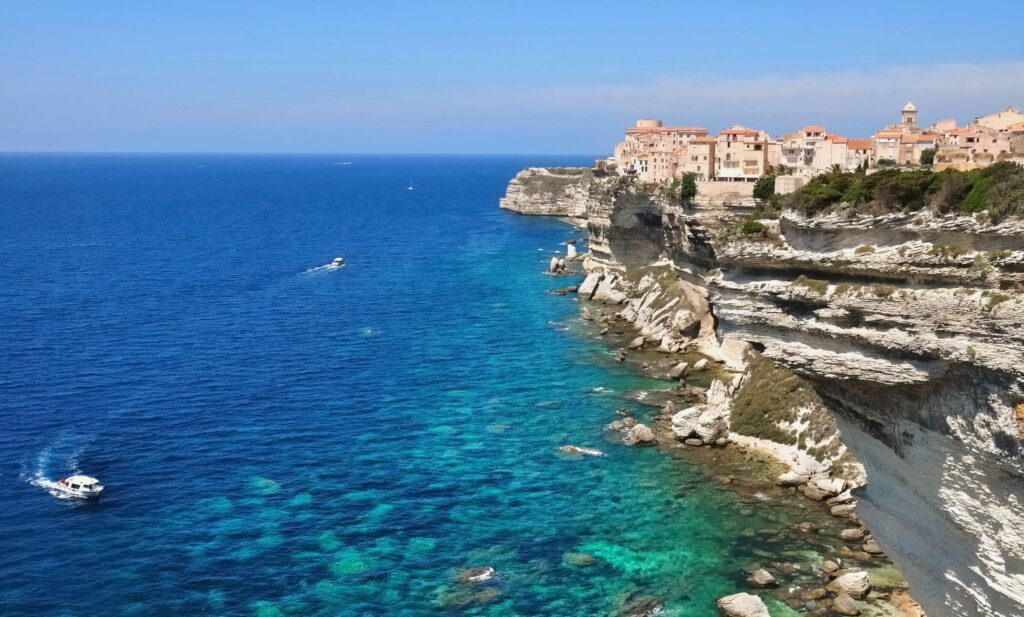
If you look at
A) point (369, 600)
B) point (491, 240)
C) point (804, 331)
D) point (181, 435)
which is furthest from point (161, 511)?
point (491, 240)

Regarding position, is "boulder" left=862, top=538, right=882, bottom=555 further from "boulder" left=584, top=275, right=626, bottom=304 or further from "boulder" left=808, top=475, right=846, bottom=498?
"boulder" left=584, top=275, right=626, bottom=304

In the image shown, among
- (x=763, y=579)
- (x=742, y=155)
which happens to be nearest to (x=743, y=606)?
(x=763, y=579)

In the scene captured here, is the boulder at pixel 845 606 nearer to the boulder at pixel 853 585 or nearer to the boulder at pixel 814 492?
the boulder at pixel 853 585

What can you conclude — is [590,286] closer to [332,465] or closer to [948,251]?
[332,465]

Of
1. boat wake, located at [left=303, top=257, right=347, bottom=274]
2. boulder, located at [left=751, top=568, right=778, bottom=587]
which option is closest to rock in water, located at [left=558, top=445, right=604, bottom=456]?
boulder, located at [left=751, top=568, right=778, bottom=587]

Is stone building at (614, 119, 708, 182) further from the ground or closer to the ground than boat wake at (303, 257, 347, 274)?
further from the ground

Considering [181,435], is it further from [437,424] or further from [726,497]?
[726,497]
